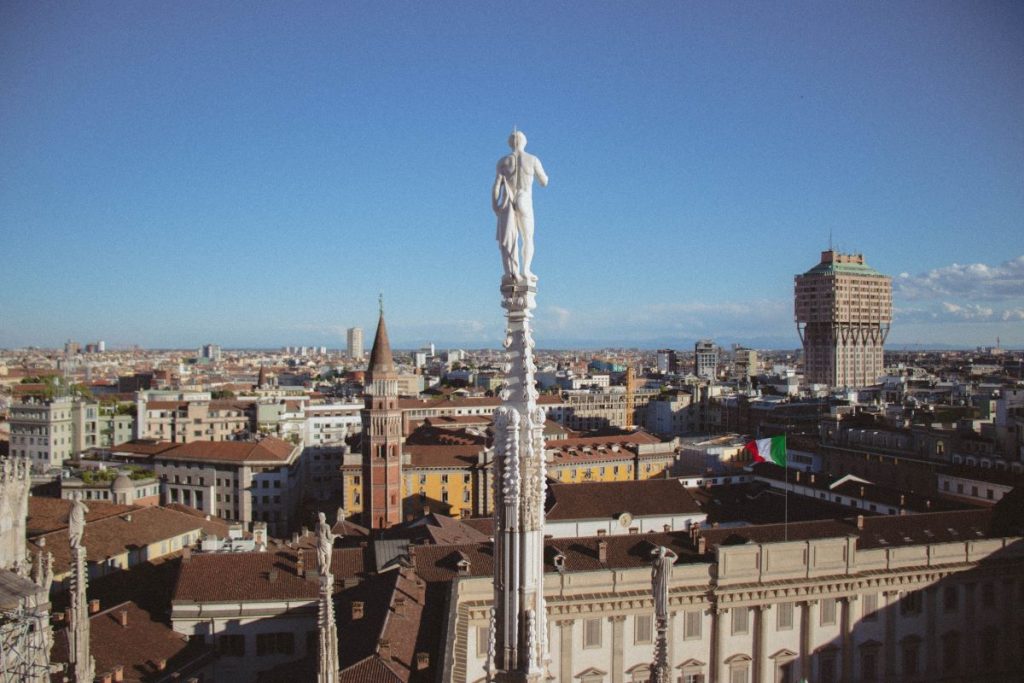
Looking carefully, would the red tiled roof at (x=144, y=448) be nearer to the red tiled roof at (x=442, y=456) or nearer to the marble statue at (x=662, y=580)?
the red tiled roof at (x=442, y=456)

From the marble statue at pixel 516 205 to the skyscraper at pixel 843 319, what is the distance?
538 ft

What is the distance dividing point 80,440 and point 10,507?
226ft

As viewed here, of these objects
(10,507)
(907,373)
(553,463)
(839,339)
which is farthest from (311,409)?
(907,373)

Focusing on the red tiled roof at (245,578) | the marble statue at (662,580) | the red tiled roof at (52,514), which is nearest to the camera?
the marble statue at (662,580)

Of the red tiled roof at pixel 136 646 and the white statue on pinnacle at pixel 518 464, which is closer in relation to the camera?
the white statue on pinnacle at pixel 518 464

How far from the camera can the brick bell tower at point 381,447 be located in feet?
178

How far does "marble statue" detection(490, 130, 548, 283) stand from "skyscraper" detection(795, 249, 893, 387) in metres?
164

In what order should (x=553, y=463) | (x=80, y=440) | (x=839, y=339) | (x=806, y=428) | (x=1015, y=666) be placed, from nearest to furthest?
(x=1015, y=666), (x=553, y=463), (x=80, y=440), (x=806, y=428), (x=839, y=339)

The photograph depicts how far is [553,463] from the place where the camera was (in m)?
61.8

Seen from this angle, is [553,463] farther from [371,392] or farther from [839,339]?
[839,339]

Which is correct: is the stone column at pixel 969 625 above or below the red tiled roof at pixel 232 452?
below

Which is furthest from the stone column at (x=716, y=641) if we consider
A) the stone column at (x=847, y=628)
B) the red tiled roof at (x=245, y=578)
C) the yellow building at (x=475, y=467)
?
the yellow building at (x=475, y=467)

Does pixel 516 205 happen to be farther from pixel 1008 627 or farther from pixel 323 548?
pixel 1008 627

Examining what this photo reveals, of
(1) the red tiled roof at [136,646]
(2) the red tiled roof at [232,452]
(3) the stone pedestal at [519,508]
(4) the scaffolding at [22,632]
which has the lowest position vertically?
(1) the red tiled roof at [136,646]
